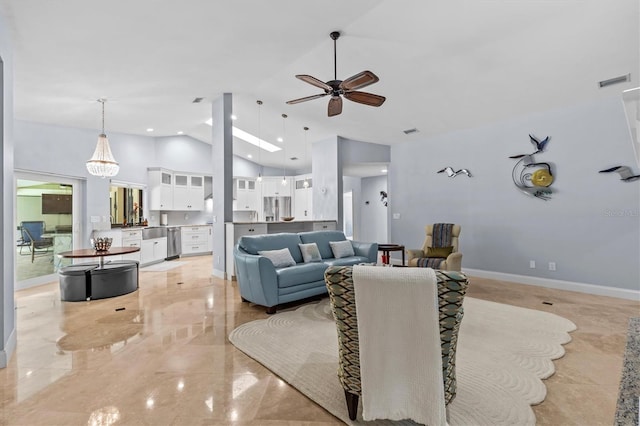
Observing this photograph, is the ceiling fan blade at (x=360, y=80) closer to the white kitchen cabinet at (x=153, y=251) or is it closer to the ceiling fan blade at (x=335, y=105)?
the ceiling fan blade at (x=335, y=105)

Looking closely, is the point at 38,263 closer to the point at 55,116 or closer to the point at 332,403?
the point at 55,116

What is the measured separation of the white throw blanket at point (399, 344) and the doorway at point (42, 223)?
5.99m

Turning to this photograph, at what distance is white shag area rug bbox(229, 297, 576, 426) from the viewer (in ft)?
6.28

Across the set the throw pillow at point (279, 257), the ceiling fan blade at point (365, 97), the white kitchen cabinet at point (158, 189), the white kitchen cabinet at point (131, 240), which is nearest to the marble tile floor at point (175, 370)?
the throw pillow at point (279, 257)

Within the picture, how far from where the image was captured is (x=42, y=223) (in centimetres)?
539

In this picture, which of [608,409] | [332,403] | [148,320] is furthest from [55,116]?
[608,409]

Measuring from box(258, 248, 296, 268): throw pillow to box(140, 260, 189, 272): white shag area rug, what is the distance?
3.82 m

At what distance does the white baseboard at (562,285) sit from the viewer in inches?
167

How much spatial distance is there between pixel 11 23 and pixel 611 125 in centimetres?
714

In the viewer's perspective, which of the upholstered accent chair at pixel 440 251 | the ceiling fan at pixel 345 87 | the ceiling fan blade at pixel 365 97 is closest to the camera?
the ceiling fan at pixel 345 87

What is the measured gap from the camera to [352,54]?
4.02m

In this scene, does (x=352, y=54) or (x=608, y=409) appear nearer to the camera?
(x=608, y=409)

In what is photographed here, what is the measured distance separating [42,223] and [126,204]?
2024 mm

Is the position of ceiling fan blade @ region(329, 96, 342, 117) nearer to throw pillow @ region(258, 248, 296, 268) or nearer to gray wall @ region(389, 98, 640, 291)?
throw pillow @ region(258, 248, 296, 268)
